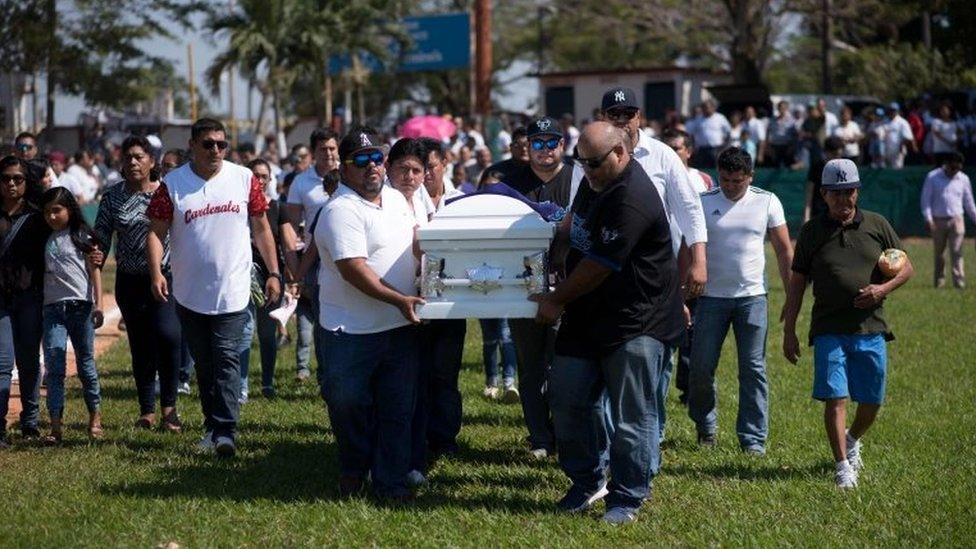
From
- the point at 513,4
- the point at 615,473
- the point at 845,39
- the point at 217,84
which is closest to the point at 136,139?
the point at 615,473

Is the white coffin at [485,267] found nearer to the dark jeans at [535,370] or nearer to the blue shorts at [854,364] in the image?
the dark jeans at [535,370]

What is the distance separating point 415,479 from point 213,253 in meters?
2.00

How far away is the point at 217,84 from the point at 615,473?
39.7 metres

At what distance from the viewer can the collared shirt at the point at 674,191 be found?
28.2ft

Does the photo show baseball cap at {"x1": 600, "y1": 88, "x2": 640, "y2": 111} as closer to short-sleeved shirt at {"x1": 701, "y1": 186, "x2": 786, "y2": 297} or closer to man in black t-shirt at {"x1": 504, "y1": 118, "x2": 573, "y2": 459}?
man in black t-shirt at {"x1": 504, "y1": 118, "x2": 573, "y2": 459}

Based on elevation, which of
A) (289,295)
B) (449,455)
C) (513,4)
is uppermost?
(513,4)

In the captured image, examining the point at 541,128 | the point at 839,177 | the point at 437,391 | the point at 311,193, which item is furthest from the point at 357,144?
the point at 311,193

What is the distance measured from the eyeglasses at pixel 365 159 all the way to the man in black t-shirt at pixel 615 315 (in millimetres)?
1158

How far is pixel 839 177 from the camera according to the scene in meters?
8.42

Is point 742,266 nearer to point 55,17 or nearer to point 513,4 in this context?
point 55,17

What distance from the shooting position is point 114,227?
10461mm

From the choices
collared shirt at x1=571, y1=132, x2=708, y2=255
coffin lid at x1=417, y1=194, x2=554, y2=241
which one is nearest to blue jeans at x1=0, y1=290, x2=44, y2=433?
coffin lid at x1=417, y1=194, x2=554, y2=241

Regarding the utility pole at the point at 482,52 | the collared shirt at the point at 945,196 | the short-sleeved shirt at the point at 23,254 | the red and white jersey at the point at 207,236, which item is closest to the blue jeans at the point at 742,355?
the red and white jersey at the point at 207,236

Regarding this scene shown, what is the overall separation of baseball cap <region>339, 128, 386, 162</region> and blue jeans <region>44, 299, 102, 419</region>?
2.89 metres
